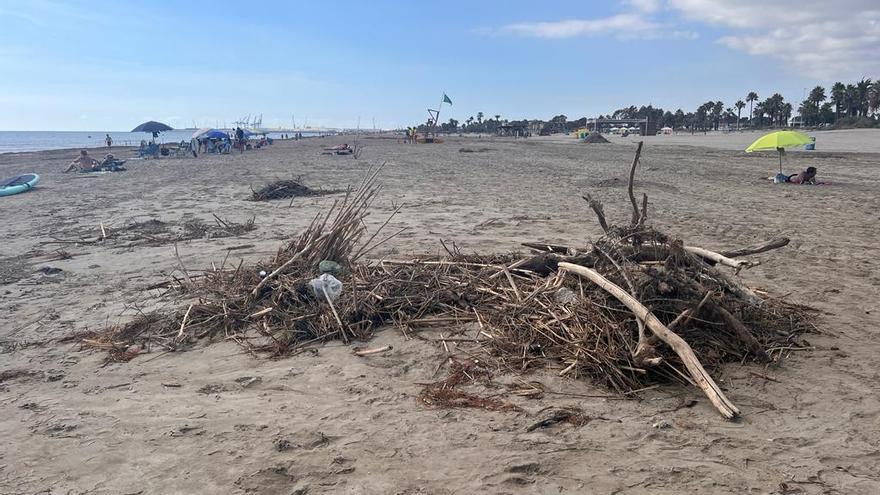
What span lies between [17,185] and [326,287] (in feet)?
53.6

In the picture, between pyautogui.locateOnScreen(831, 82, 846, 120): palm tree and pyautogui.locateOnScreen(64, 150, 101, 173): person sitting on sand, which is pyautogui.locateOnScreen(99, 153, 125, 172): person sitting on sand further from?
pyautogui.locateOnScreen(831, 82, 846, 120): palm tree

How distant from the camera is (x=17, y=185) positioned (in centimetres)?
1650

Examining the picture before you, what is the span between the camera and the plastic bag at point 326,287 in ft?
16.5

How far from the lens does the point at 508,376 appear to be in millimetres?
3824

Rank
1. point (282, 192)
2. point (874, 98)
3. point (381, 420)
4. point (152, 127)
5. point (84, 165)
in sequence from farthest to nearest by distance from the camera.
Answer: point (874, 98) < point (152, 127) < point (84, 165) < point (282, 192) < point (381, 420)

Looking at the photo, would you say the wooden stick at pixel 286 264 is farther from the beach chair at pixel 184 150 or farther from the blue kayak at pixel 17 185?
the beach chair at pixel 184 150

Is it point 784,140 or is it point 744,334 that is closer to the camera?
point 744,334

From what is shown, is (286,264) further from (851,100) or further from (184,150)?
(851,100)

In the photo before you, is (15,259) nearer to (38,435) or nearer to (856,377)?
(38,435)

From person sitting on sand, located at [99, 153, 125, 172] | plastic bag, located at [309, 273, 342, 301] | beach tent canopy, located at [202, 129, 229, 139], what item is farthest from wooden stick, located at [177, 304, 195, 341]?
beach tent canopy, located at [202, 129, 229, 139]

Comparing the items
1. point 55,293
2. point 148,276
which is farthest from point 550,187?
point 55,293

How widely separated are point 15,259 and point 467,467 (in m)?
8.17

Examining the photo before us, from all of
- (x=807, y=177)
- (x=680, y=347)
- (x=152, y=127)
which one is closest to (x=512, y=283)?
(x=680, y=347)

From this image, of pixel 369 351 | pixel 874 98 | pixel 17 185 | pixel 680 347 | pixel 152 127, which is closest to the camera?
pixel 680 347
